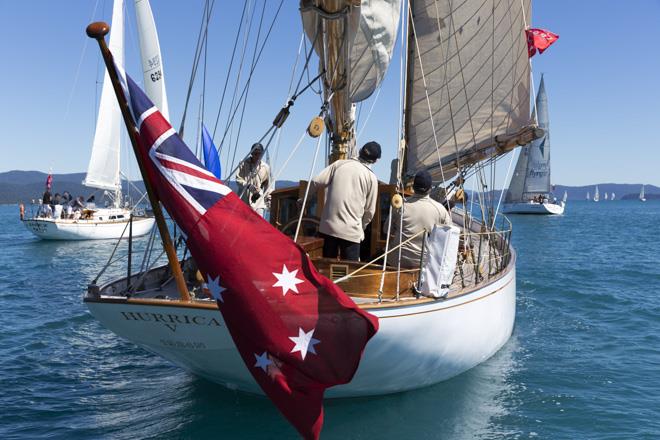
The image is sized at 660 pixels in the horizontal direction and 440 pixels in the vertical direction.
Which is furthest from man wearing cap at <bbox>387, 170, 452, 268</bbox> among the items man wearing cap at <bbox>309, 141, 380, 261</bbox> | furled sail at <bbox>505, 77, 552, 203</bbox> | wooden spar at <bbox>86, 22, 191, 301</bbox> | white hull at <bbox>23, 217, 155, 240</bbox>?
furled sail at <bbox>505, 77, 552, 203</bbox>

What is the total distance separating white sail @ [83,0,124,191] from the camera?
113 ft

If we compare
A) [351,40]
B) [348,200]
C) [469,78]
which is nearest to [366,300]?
[348,200]

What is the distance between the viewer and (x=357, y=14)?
24.3 feet

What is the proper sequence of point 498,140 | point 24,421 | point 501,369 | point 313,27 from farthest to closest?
point 498,140, point 501,369, point 313,27, point 24,421

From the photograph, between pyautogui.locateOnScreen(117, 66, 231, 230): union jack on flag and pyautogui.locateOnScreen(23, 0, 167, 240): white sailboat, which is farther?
pyautogui.locateOnScreen(23, 0, 167, 240): white sailboat

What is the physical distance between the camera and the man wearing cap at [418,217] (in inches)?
289

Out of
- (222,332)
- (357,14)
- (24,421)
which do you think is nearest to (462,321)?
(222,332)

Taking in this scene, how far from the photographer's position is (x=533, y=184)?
2884 inches

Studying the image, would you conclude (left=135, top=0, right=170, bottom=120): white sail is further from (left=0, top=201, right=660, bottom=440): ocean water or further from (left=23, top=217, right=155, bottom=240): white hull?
(left=0, top=201, right=660, bottom=440): ocean water

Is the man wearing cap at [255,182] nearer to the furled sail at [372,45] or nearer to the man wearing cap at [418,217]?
the furled sail at [372,45]

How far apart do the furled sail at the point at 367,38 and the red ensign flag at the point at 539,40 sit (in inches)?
207

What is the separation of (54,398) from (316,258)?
383 centimetres

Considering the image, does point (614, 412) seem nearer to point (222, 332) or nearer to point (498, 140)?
point (222, 332)

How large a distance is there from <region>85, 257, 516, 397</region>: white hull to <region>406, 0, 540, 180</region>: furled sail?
531cm
